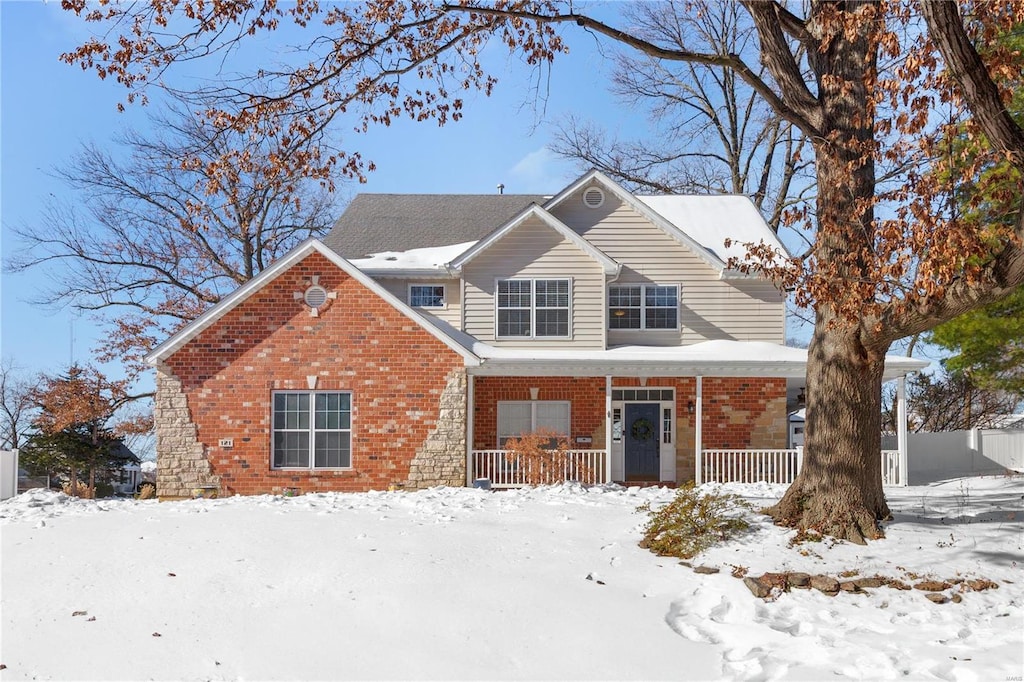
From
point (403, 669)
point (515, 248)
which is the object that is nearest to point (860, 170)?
point (403, 669)

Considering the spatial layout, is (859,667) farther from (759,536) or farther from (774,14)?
(774,14)

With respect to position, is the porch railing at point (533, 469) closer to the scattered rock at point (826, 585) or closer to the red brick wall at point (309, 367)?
the red brick wall at point (309, 367)

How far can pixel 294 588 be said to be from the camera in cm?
827

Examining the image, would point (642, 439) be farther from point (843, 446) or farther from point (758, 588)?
point (758, 588)

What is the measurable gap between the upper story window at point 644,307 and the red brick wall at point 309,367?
480 cm

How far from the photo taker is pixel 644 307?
19.4m

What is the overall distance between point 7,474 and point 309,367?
6.16m

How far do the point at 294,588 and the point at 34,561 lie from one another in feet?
10.5

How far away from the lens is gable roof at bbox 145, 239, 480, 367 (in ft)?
54.2

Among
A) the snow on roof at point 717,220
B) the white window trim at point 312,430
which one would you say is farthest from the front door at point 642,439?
the white window trim at point 312,430

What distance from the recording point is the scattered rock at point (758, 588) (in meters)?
8.31

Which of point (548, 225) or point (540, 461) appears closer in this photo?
point (540, 461)

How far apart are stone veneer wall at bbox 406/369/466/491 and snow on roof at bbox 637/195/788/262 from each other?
699 cm

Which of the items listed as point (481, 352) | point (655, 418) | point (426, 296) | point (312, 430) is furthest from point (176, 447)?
Answer: point (655, 418)
